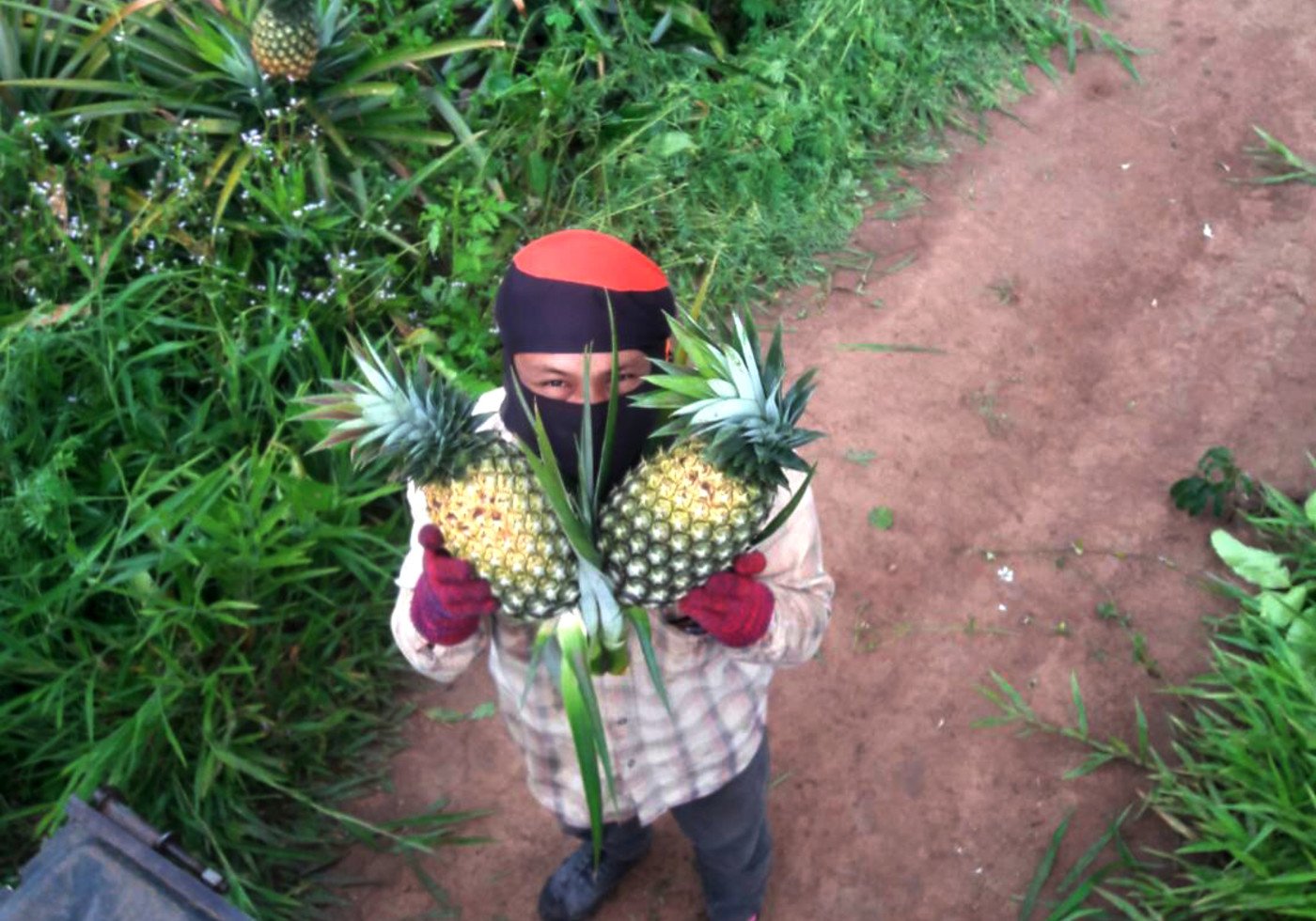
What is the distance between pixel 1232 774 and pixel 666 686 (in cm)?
185

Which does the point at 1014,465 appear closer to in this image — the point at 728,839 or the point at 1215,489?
the point at 1215,489

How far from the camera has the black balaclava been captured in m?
2.14

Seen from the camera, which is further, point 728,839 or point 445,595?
point 728,839

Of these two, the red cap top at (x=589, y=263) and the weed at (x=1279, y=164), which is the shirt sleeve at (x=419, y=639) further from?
the weed at (x=1279, y=164)

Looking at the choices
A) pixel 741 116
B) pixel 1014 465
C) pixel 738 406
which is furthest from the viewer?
pixel 741 116

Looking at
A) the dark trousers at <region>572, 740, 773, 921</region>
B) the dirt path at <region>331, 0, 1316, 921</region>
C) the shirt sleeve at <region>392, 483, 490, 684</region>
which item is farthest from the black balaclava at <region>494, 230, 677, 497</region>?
the dirt path at <region>331, 0, 1316, 921</region>

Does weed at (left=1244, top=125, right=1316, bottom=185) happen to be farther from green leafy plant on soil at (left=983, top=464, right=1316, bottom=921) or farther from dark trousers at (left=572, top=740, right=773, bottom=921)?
dark trousers at (left=572, top=740, right=773, bottom=921)

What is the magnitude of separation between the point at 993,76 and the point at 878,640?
271 cm

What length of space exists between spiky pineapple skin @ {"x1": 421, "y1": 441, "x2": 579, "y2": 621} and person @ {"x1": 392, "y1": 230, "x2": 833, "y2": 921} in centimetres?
11

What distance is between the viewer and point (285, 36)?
4.22 meters

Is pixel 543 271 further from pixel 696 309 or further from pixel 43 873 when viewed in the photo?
pixel 43 873

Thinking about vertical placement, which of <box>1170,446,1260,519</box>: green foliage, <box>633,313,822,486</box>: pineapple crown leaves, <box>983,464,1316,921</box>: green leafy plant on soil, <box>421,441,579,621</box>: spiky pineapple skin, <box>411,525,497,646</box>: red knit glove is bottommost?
<box>983,464,1316,921</box>: green leafy plant on soil

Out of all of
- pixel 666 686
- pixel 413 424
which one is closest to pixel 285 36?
pixel 413 424

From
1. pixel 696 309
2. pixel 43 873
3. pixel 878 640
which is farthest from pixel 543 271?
pixel 878 640
